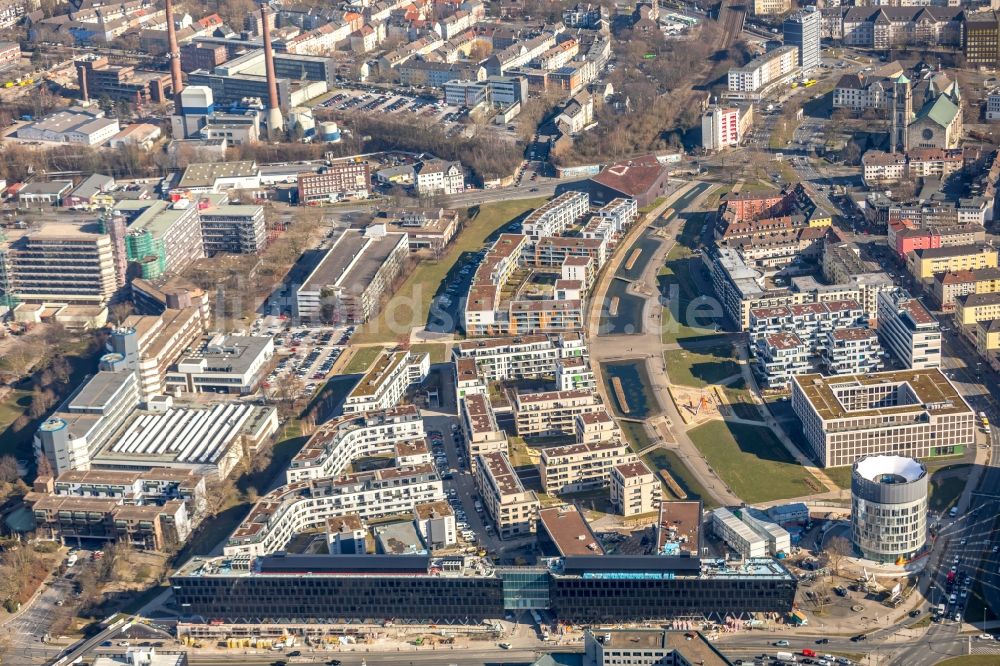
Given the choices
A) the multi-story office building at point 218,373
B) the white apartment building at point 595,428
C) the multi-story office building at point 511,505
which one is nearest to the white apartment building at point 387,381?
the multi-story office building at point 218,373

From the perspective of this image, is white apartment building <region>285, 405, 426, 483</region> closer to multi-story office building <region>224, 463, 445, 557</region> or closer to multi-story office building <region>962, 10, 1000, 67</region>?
multi-story office building <region>224, 463, 445, 557</region>

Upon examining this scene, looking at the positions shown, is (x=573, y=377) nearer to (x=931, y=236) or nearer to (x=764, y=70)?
(x=931, y=236)

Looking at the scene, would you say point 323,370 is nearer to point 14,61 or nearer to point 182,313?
point 182,313

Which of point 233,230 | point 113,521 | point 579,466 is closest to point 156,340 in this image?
point 233,230

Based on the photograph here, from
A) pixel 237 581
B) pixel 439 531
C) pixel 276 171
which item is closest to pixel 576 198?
pixel 276 171

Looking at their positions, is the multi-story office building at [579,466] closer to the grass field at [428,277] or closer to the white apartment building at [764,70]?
the grass field at [428,277]

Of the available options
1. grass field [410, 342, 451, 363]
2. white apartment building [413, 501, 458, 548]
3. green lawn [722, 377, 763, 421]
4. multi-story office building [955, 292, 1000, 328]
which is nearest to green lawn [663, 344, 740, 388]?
green lawn [722, 377, 763, 421]
